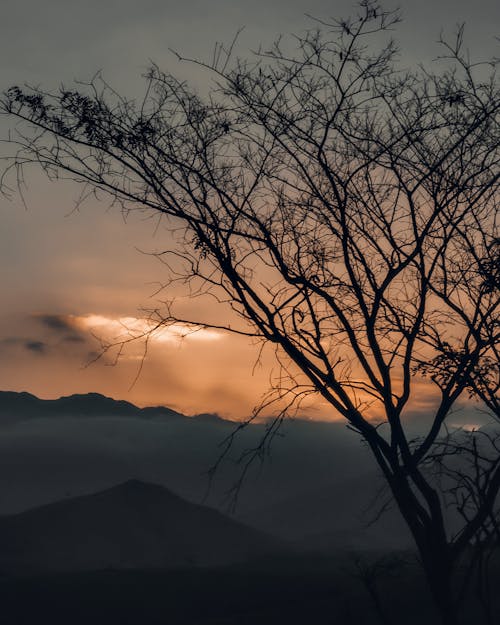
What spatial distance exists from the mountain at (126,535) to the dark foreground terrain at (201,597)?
56.3 feet

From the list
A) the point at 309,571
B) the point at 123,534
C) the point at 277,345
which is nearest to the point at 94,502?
the point at 123,534

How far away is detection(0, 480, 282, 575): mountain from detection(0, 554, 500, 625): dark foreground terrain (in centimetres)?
1715

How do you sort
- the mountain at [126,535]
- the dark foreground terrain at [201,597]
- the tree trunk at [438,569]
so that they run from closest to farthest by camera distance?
the tree trunk at [438,569] < the dark foreground terrain at [201,597] < the mountain at [126,535]

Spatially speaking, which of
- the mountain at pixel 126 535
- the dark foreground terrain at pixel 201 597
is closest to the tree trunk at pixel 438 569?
the dark foreground terrain at pixel 201 597

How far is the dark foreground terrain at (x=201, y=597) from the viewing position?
1083 inches

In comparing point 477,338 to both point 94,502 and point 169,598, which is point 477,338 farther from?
point 94,502

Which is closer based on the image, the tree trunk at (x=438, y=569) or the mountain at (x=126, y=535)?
the tree trunk at (x=438, y=569)

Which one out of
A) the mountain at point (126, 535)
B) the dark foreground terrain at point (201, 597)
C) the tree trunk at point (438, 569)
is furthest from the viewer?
the mountain at point (126, 535)

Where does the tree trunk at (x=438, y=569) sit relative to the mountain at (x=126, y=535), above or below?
above

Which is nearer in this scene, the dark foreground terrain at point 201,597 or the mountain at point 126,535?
the dark foreground terrain at point 201,597

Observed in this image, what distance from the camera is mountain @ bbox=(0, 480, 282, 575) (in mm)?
65562

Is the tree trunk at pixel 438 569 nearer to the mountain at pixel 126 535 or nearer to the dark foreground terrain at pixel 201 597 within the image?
the dark foreground terrain at pixel 201 597

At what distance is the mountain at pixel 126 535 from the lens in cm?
6556

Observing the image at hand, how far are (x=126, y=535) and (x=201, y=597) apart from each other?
123 ft
